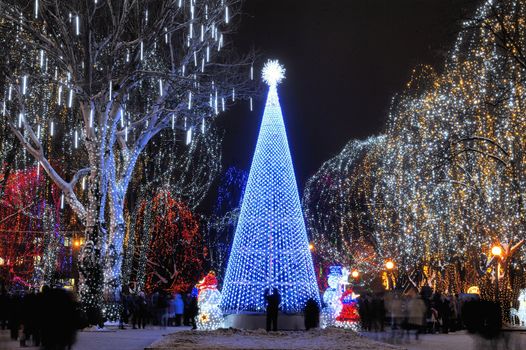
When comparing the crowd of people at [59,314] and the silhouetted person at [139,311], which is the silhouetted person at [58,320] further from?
the silhouetted person at [139,311]

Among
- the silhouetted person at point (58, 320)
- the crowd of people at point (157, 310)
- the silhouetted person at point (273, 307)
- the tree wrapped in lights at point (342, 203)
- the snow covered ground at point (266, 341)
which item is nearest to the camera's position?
the silhouetted person at point (58, 320)

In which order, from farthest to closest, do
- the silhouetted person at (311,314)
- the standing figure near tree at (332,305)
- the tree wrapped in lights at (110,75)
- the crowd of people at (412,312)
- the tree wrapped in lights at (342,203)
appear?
1. the tree wrapped in lights at (342,203)
2. the standing figure near tree at (332,305)
3. the tree wrapped in lights at (110,75)
4. the silhouetted person at (311,314)
5. the crowd of people at (412,312)

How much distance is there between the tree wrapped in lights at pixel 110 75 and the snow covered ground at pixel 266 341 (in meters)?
7.34

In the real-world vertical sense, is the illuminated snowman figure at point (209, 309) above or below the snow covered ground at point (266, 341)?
above

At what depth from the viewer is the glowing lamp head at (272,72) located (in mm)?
24859

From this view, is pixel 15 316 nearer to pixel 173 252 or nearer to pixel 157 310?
pixel 157 310

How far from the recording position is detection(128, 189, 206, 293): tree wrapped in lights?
47531 mm

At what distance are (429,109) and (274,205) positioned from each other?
1094 centimetres

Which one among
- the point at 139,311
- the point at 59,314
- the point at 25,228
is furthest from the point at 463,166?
the point at 25,228

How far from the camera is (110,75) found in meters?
22.0

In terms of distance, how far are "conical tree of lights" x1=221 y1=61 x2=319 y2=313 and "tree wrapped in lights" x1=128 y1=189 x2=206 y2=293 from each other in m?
22.8

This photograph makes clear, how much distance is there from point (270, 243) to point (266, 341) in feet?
32.0

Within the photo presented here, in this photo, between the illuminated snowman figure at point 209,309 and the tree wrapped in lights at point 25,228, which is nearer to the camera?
the illuminated snowman figure at point 209,309

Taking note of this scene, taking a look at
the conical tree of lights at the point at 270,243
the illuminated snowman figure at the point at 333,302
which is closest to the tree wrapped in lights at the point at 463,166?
the conical tree of lights at the point at 270,243
